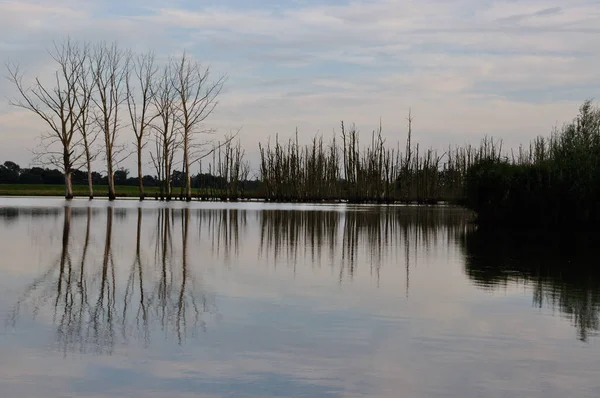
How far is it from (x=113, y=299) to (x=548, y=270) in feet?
19.2

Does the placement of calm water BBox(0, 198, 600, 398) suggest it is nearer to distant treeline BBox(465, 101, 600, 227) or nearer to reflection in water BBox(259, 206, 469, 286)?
reflection in water BBox(259, 206, 469, 286)

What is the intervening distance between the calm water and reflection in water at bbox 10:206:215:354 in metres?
0.02

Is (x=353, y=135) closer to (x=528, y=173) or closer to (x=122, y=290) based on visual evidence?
(x=528, y=173)

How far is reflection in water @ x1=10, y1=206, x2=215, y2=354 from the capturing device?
5.26 m

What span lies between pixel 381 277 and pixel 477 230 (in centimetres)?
1164

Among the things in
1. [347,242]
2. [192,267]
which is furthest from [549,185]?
[192,267]

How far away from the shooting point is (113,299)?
22.0 feet

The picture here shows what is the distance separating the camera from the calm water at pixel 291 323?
4152 millimetres

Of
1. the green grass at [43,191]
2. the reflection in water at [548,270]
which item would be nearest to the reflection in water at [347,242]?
the reflection in water at [548,270]

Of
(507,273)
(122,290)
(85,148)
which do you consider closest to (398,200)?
(85,148)

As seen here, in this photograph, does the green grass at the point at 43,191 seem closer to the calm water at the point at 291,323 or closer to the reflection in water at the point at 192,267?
the reflection in water at the point at 192,267

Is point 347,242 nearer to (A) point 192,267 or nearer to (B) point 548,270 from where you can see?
(B) point 548,270

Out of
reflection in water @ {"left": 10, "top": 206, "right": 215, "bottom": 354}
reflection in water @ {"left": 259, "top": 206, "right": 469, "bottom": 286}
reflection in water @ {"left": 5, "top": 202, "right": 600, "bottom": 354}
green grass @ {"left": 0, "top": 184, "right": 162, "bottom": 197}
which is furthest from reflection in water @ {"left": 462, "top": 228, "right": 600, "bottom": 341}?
green grass @ {"left": 0, "top": 184, "right": 162, "bottom": 197}

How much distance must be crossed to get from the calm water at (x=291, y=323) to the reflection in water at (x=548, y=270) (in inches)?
1.3
